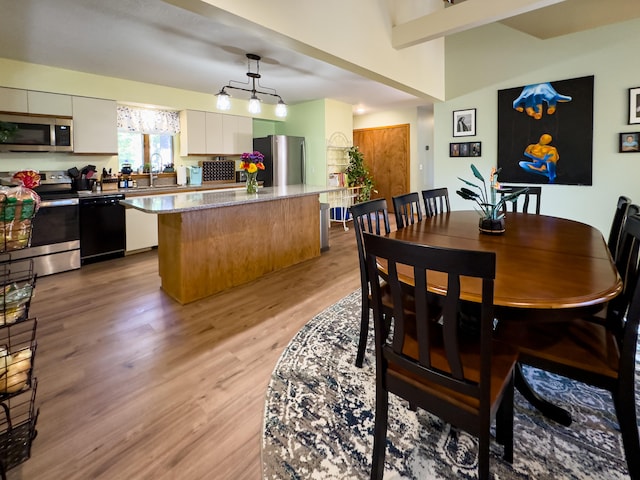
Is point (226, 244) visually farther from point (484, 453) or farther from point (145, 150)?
point (145, 150)

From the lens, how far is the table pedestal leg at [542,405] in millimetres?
1588

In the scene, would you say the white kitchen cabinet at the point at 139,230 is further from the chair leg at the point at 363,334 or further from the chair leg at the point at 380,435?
the chair leg at the point at 380,435

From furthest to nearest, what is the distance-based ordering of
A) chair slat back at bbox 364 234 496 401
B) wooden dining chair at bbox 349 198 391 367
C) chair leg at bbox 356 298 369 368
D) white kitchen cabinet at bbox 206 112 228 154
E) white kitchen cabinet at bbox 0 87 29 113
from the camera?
white kitchen cabinet at bbox 206 112 228 154 < white kitchen cabinet at bbox 0 87 29 113 < chair leg at bbox 356 298 369 368 < wooden dining chair at bbox 349 198 391 367 < chair slat back at bbox 364 234 496 401

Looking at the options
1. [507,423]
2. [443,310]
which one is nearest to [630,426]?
[507,423]

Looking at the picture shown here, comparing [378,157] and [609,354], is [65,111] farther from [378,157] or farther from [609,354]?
[378,157]

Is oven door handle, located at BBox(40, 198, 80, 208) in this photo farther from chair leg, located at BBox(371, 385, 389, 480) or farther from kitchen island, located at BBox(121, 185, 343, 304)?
chair leg, located at BBox(371, 385, 389, 480)

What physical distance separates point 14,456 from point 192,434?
2.18 feet

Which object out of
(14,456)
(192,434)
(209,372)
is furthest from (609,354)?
(14,456)

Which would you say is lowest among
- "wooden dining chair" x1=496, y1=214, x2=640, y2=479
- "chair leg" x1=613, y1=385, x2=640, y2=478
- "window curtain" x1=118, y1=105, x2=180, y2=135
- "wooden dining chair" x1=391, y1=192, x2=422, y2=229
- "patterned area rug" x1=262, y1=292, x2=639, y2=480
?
"patterned area rug" x1=262, y1=292, x2=639, y2=480

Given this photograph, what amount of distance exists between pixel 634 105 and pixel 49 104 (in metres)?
6.50

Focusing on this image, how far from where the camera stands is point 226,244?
10.9 ft

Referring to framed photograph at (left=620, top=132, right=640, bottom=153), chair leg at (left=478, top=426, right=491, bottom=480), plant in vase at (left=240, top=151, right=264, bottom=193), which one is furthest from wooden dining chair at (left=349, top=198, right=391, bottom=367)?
framed photograph at (left=620, top=132, right=640, bottom=153)

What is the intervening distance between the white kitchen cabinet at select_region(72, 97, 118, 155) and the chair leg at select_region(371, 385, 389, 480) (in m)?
4.66

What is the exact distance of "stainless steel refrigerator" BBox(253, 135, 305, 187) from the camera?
599 centimetres
